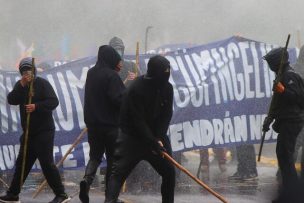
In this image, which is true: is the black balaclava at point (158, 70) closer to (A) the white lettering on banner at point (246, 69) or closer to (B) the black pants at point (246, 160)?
(A) the white lettering on banner at point (246, 69)

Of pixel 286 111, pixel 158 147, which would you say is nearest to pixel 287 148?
pixel 286 111

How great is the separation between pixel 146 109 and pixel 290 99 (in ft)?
5.06

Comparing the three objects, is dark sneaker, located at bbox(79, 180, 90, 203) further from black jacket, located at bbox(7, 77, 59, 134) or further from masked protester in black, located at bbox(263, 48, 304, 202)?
masked protester in black, located at bbox(263, 48, 304, 202)

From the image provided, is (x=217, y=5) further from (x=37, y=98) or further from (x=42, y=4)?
(x=37, y=98)

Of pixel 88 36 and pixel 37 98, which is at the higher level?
pixel 88 36

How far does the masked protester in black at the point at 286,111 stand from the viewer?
6742 mm

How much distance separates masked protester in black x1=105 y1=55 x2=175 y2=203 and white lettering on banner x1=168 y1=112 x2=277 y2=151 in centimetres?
268

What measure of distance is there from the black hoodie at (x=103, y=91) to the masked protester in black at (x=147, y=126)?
0.49 m

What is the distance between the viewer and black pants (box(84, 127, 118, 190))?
6688 millimetres

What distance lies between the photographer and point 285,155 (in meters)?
6.82

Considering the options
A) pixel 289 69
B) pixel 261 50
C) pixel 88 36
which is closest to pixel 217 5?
pixel 88 36

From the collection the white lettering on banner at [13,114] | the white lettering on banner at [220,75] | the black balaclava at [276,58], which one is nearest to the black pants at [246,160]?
the white lettering on banner at [220,75]

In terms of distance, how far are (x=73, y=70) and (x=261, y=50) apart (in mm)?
2419

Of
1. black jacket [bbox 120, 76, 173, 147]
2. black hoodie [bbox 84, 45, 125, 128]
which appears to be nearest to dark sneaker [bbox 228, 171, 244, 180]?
black hoodie [bbox 84, 45, 125, 128]
